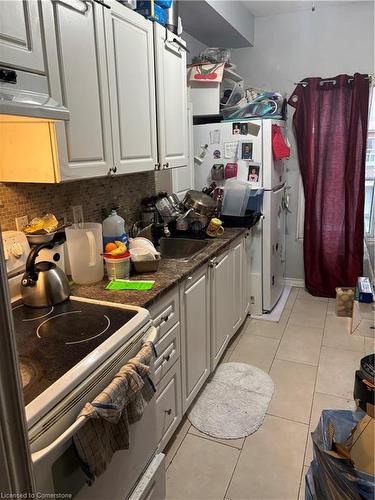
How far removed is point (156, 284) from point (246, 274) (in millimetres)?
1613

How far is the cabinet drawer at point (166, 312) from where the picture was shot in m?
1.65

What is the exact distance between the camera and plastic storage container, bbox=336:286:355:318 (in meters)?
3.43

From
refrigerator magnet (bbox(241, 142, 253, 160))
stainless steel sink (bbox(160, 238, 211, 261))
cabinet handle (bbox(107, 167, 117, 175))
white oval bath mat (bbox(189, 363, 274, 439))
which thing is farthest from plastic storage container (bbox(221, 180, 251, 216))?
cabinet handle (bbox(107, 167, 117, 175))

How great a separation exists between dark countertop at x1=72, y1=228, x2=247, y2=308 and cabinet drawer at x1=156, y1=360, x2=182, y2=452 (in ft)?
1.47

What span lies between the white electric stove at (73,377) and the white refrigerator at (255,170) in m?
2.05

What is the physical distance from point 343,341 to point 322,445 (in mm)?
1796

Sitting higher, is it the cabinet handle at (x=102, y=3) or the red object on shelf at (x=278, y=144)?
the cabinet handle at (x=102, y=3)

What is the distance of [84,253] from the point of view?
170cm

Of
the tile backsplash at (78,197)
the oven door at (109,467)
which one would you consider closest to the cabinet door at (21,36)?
the tile backsplash at (78,197)

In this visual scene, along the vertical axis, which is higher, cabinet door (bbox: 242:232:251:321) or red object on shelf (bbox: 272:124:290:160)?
red object on shelf (bbox: 272:124:290:160)

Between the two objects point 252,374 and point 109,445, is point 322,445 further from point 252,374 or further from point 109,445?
point 252,374

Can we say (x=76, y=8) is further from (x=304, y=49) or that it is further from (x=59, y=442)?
(x=304, y=49)

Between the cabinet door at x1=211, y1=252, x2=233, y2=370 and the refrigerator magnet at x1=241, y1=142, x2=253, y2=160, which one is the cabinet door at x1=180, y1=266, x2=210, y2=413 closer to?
the cabinet door at x1=211, y1=252, x2=233, y2=370

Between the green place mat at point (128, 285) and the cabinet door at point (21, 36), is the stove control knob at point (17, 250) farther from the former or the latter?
the cabinet door at point (21, 36)
